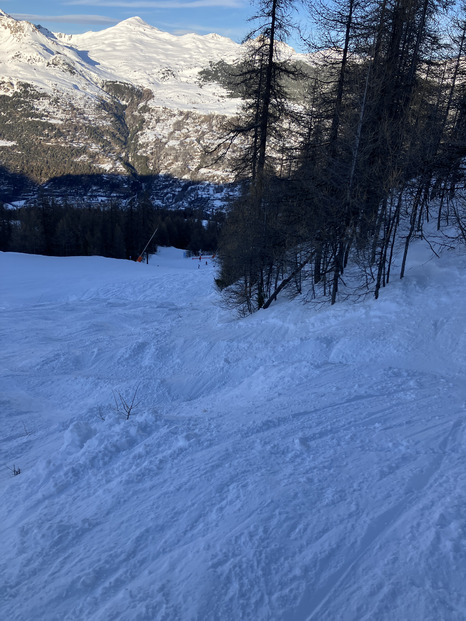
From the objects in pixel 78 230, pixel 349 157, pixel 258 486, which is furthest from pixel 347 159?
pixel 78 230

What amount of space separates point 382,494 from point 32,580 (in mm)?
3603

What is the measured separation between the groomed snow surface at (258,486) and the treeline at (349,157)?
142 inches

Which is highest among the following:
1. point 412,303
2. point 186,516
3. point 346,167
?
point 346,167

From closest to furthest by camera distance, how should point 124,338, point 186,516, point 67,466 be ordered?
point 186,516
point 67,466
point 124,338

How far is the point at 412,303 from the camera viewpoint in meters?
10.2

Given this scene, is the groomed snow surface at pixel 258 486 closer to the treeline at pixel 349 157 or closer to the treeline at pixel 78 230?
the treeline at pixel 349 157

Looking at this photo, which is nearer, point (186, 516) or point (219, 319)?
point (186, 516)

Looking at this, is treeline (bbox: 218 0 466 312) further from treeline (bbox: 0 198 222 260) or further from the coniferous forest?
treeline (bbox: 0 198 222 260)

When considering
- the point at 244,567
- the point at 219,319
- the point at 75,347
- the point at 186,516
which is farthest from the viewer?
the point at 219,319

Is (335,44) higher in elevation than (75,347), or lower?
higher

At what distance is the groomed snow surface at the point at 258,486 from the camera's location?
116 inches

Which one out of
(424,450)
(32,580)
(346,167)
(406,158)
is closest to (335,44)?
(346,167)

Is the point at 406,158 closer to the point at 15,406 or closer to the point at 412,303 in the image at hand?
the point at 412,303

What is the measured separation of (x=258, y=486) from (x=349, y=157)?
1098 centimetres
